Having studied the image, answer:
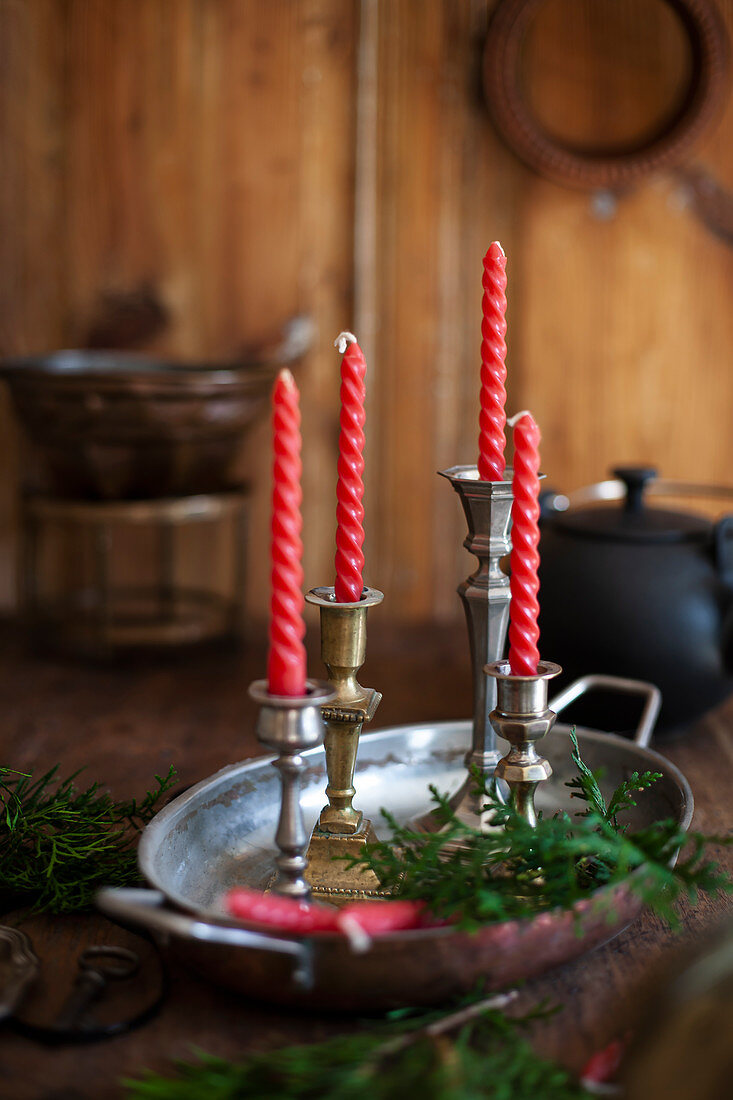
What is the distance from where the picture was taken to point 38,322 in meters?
1.76

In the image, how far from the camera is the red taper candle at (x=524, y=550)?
616mm

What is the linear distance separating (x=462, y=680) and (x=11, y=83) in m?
1.16

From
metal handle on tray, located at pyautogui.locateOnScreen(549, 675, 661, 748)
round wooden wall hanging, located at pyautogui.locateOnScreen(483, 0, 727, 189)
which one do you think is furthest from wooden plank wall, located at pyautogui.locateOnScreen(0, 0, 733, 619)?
metal handle on tray, located at pyautogui.locateOnScreen(549, 675, 661, 748)

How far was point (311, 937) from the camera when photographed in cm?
53

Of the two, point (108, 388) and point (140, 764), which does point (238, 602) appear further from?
point (140, 764)

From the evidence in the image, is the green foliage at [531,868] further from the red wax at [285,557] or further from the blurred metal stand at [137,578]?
the blurred metal stand at [137,578]

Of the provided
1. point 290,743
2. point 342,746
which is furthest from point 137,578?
point 290,743

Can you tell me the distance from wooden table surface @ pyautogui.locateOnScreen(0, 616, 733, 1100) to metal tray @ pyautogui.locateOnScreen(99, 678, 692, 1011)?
0.10 feet

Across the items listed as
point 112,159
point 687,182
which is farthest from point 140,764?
point 687,182

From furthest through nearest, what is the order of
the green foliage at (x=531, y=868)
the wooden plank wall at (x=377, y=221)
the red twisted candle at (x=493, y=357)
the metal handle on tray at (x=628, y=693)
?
the wooden plank wall at (x=377, y=221)
the metal handle on tray at (x=628, y=693)
the red twisted candle at (x=493, y=357)
the green foliage at (x=531, y=868)

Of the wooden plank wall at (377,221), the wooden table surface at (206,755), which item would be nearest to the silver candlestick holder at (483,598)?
the wooden table surface at (206,755)

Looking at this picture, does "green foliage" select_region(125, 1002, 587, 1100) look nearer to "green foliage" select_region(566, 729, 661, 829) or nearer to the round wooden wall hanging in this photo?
"green foliage" select_region(566, 729, 661, 829)

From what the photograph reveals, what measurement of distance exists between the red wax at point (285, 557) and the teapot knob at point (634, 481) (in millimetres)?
594

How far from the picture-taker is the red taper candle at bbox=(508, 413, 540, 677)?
24.3 inches
